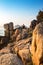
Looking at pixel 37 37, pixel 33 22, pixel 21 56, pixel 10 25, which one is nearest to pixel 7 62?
pixel 21 56

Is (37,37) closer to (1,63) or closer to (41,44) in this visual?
(41,44)

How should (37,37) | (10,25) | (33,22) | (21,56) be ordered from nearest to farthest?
(37,37) → (21,56) → (33,22) → (10,25)

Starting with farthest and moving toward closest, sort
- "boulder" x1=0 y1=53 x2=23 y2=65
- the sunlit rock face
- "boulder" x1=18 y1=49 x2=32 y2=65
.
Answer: "boulder" x1=18 y1=49 x2=32 y2=65
"boulder" x1=0 y1=53 x2=23 y2=65
the sunlit rock face

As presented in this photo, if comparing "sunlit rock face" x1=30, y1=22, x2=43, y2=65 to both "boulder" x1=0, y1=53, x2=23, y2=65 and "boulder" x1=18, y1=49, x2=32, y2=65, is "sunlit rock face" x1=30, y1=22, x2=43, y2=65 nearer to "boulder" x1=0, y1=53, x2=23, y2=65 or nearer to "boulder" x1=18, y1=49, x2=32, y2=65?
"boulder" x1=18, y1=49, x2=32, y2=65

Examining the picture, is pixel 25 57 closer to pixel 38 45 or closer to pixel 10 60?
pixel 10 60

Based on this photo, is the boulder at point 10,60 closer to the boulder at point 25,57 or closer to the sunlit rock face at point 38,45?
the boulder at point 25,57

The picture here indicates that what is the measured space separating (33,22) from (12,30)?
5.96 meters

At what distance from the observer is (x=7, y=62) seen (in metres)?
13.0

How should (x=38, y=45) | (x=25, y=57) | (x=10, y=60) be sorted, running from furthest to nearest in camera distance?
(x=25, y=57) < (x=10, y=60) < (x=38, y=45)

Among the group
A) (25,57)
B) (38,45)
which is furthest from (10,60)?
(38,45)

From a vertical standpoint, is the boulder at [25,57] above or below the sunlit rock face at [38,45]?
below

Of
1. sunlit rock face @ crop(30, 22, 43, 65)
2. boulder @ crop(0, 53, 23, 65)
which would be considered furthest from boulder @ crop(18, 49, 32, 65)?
sunlit rock face @ crop(30, 22, 43, 65)

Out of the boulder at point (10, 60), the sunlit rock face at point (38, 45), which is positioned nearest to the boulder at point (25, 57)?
the boulder at point (10, 60)

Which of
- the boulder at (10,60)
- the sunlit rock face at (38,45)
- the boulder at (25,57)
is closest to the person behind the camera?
the sunlit rock face at (38,45)
